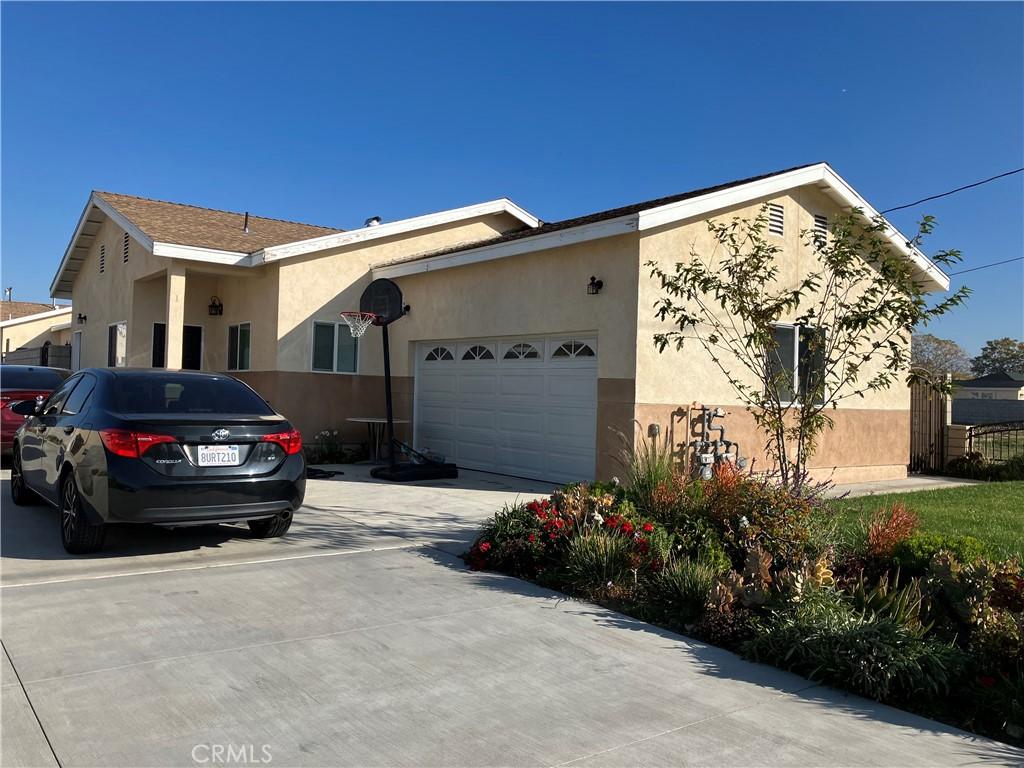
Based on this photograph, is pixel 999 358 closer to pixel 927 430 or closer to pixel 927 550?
pixel 927 430

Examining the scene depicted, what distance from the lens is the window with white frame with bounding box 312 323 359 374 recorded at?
15297 mm

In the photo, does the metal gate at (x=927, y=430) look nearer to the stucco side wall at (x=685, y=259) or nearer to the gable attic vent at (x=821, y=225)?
the stucco side wall at (x=685, y=259)

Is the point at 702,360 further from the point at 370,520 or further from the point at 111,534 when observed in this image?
the point at 111,534

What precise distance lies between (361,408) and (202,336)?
15.4ft

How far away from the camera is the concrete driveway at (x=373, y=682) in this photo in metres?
3.43

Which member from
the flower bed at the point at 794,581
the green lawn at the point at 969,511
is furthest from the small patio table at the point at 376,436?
the green lawn at the point at 969,511

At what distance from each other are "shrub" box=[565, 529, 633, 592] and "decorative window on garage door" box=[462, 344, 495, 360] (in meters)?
7.48

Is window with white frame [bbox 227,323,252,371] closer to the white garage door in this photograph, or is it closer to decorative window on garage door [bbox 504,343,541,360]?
the white garage door

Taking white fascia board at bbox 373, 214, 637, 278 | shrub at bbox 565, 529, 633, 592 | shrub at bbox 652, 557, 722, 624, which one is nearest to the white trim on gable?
white fascia board at bbox 373, 214, 637, 278

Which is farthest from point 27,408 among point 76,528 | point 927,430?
point 927,430

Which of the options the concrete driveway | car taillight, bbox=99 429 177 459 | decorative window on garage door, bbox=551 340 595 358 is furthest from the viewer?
decorative window on garage door, bbox=551 340 595 358

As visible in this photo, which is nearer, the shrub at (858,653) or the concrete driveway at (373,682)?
the concrete driveway at (373,682)

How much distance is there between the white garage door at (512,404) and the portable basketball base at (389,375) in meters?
0.95

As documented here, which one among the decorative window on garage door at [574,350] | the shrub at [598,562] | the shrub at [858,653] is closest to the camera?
the shrub at [858,653]
